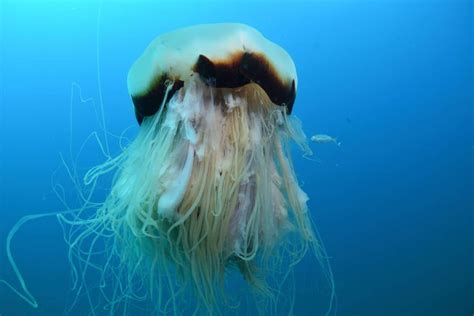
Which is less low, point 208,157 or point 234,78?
point 234,78

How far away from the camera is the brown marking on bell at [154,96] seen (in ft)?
5.88

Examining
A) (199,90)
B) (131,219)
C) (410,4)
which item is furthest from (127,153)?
(410,4)

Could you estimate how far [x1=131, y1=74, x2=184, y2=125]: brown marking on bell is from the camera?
5.88 feet

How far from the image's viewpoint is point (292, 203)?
1.98 metres

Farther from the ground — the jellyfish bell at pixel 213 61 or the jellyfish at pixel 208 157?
the jellyfish bell at pixel 213 61

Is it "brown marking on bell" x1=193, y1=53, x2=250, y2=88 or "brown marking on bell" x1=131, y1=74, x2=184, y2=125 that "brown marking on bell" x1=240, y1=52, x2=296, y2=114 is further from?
"brown marking on bell" x1=131, y1=74, x2=184, y2=125

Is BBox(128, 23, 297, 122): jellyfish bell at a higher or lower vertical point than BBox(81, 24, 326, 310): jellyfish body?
higher

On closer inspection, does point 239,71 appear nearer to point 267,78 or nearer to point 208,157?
point 267,78

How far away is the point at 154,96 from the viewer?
186cm

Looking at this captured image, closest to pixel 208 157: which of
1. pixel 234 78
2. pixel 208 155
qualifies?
pixel 208 155

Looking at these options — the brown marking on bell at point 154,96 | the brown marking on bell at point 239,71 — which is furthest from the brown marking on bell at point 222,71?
the brown marking on bell at point 154,96

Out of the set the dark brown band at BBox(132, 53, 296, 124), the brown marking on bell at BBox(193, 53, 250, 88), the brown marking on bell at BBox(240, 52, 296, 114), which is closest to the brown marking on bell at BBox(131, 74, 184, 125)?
the dark brown band at BBox(132, 53, 296, 124)

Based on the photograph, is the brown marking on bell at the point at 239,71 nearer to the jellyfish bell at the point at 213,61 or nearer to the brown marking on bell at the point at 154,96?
the jellyfish bell at the point at 213,61

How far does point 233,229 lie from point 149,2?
126 inches
